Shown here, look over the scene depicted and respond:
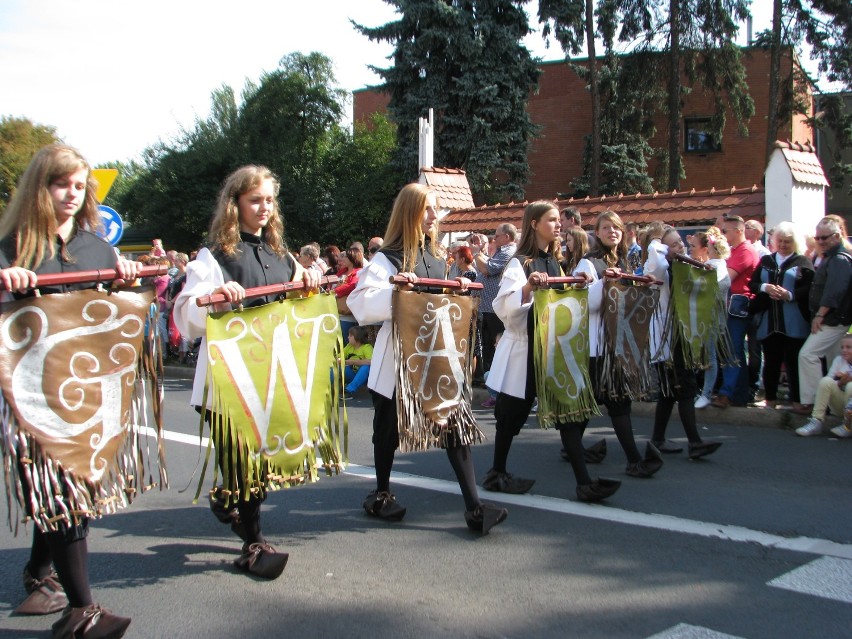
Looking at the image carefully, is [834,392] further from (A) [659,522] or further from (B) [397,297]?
(B) [397,297]

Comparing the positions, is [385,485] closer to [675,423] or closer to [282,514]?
[282,514]

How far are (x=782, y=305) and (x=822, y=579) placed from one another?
15.4 feet

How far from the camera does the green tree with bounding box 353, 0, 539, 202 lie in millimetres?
26312

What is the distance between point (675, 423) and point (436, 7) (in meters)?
20.5

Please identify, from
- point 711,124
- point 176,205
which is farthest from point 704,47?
point 176,205

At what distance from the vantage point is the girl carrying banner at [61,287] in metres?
3.21

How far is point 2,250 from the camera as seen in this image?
3.29 meters

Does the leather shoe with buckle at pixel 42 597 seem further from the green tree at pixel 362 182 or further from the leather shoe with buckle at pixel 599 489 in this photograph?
the green tree at pixel 362 182

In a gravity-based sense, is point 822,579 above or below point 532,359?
below

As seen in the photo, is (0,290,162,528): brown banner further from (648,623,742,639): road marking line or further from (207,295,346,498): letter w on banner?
(648,623,742,639): road marking line

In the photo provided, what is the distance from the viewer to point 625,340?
5.73 metres

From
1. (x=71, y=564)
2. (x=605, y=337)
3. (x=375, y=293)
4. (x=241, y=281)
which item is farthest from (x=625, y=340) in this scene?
(x=71, y=564)

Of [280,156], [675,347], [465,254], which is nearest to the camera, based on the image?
[675,347]

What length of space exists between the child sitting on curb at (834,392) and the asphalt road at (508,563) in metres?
1.24
